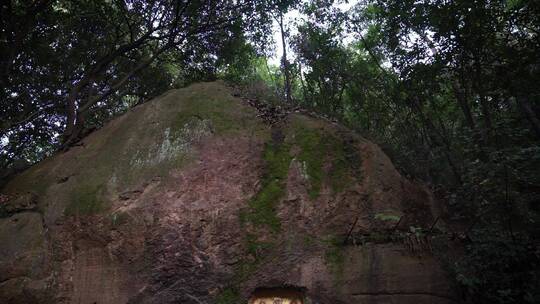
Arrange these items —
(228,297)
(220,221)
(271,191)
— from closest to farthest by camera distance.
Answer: (228,297) → (220,221) → (271,191)

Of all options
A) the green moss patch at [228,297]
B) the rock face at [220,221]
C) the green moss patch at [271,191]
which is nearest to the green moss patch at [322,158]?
the rock face at [220,221]

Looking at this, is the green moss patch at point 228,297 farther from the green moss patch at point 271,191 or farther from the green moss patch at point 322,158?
the green moss patch at point 322,158

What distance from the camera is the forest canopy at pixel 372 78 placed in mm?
6070

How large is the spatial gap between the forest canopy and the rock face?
979 millimetres

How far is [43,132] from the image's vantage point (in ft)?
42.9

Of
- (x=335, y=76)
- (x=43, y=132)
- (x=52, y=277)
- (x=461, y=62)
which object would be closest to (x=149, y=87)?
(x=43, y=132)

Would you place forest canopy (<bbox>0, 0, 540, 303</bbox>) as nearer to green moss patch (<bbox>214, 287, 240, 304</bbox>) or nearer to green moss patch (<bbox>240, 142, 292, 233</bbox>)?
green moss patch (<bbox>240, 142, 292, 233</bbox>)

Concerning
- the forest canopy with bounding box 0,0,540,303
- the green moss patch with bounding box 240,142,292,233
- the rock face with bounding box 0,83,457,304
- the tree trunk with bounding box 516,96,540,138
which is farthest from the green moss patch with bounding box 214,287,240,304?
the tree trunk with bounding box 516,96,540,138

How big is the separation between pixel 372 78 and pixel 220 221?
1075 cm

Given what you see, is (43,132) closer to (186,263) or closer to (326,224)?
(186,263)

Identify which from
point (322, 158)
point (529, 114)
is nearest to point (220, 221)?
point (322, 158)

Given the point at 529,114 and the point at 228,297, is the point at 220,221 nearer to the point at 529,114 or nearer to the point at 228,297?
the point at 228,297

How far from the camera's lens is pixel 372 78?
1483 cm

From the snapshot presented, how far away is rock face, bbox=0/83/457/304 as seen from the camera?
5770 mm
